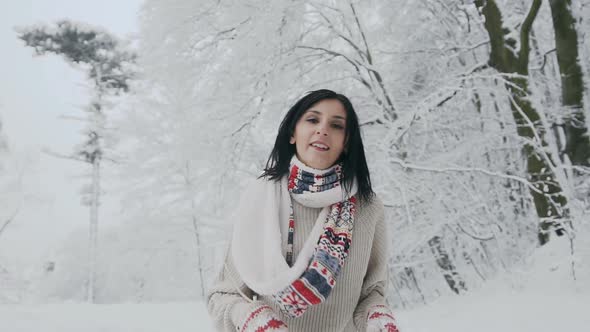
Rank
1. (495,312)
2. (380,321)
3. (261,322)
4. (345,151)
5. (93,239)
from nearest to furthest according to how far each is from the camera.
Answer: (261,322)
(380,321)
(345,151)
(495,312)
(93,239)

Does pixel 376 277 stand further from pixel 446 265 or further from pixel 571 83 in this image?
pixel 446 265

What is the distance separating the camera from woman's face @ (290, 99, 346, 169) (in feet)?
4.34

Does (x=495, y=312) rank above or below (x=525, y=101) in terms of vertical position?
below

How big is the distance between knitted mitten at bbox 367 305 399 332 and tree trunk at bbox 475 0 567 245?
10.2 ft

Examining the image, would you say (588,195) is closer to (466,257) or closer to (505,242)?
(505,242)

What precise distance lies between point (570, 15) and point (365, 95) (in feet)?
7.11

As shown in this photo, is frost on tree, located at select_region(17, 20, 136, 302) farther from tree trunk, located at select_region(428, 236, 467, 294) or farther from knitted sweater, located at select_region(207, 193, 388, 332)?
knitted sweater, located at select_region(207, 193, 388, 332)

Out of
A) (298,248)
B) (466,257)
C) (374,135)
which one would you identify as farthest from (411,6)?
(298,248)

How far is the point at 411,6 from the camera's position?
506 cm

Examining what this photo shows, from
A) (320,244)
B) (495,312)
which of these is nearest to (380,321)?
(320,244)

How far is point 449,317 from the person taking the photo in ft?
12.8

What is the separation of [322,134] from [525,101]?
128 inches

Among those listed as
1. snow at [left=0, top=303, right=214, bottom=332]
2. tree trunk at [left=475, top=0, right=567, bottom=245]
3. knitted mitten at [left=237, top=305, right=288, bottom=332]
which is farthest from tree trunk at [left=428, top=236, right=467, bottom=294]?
knitted mitten at [left=237, top=305, right=288, bottom=332]

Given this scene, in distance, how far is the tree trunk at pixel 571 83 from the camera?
12.6ft
